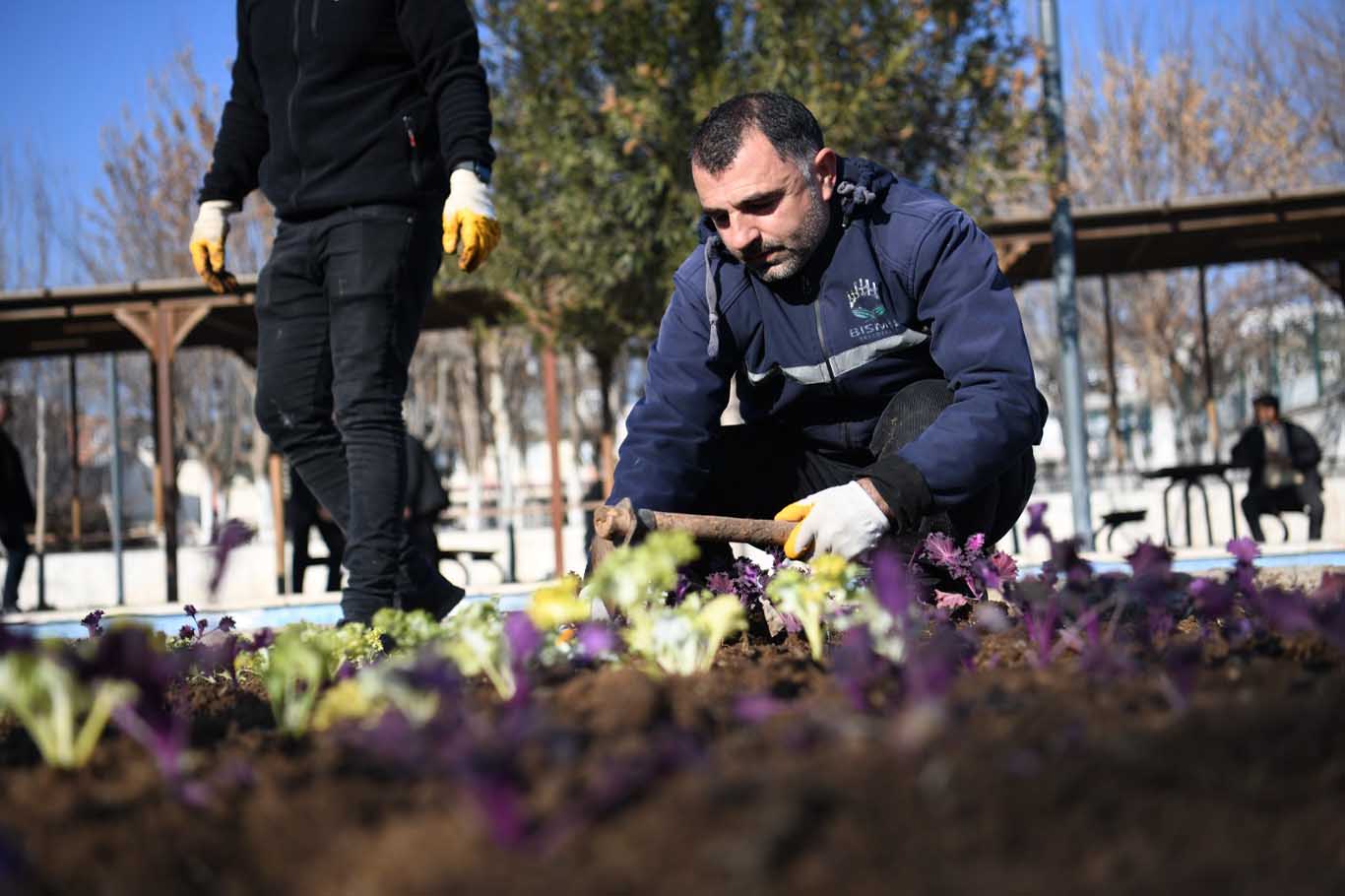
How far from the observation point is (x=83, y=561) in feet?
51.9

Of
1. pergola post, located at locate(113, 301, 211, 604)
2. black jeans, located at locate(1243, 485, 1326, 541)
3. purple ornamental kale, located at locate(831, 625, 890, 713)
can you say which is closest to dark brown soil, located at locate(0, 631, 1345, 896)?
purple ornamental kale, located at locate(831, 625, 890, 713)

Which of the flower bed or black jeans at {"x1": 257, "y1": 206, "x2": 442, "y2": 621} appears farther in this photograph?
black jeans at {"x1": 257, "y1": 206, "x2": 442, "y2": 621}

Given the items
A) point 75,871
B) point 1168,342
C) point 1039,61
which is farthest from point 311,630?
point 1168,342

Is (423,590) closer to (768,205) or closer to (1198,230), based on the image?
(768,205)

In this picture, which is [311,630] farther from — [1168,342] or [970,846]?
[1168,342]

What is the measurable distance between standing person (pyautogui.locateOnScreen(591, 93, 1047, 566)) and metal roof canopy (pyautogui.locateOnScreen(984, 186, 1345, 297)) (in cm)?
794

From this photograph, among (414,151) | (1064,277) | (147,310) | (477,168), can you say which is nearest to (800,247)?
(477,168)

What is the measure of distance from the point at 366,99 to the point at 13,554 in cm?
800

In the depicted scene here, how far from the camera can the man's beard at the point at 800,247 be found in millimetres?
2633

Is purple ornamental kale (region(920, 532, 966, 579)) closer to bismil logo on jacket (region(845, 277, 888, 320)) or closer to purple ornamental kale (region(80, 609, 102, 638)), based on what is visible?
bismil logo on jacket (region(845, 277, 888, 320))

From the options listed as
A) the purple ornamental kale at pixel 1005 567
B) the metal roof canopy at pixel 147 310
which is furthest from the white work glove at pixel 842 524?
the metal roof canopy at pixel 147 310

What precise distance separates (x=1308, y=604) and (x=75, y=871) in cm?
130

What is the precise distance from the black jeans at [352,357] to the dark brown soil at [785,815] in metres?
1.92

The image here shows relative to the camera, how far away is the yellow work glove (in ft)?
9.73
